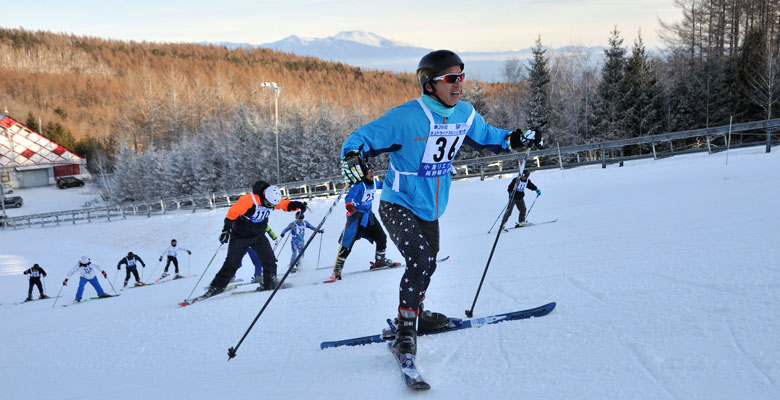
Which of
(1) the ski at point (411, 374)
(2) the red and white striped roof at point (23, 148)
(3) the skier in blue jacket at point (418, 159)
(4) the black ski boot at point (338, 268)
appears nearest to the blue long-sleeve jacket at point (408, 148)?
(3) the skier in blue jacket at point (418, 159)

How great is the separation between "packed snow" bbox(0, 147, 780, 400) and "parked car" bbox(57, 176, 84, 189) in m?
59.4

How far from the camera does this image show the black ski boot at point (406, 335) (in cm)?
280

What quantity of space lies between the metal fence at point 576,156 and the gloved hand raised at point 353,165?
515 inches

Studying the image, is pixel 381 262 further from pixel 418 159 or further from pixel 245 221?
pixel 418 159

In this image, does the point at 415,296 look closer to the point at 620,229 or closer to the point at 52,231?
the point at 620,229

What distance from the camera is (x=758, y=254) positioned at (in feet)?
13.4

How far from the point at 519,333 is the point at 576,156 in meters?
27.5

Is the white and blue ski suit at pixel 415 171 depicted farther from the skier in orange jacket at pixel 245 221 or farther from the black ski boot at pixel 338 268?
the black ski boot at pixel 338 268

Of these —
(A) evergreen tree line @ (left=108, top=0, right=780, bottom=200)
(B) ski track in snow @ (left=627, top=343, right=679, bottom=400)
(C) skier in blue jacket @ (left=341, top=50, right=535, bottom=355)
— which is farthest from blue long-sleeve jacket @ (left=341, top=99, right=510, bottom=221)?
(A) evergreen tree line @ (left=108, top=0, right=780, bottom=200)

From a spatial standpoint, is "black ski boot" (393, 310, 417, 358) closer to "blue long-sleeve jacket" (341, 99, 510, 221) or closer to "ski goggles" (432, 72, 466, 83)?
"blue long-sleeve jacket" (341, 99, 510, 221)

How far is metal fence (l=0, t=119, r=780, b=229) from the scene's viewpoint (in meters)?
16.0

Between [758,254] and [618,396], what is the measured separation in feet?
9.78

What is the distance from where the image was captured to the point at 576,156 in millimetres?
28094

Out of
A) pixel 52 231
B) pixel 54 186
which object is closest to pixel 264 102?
pixel 54 186
